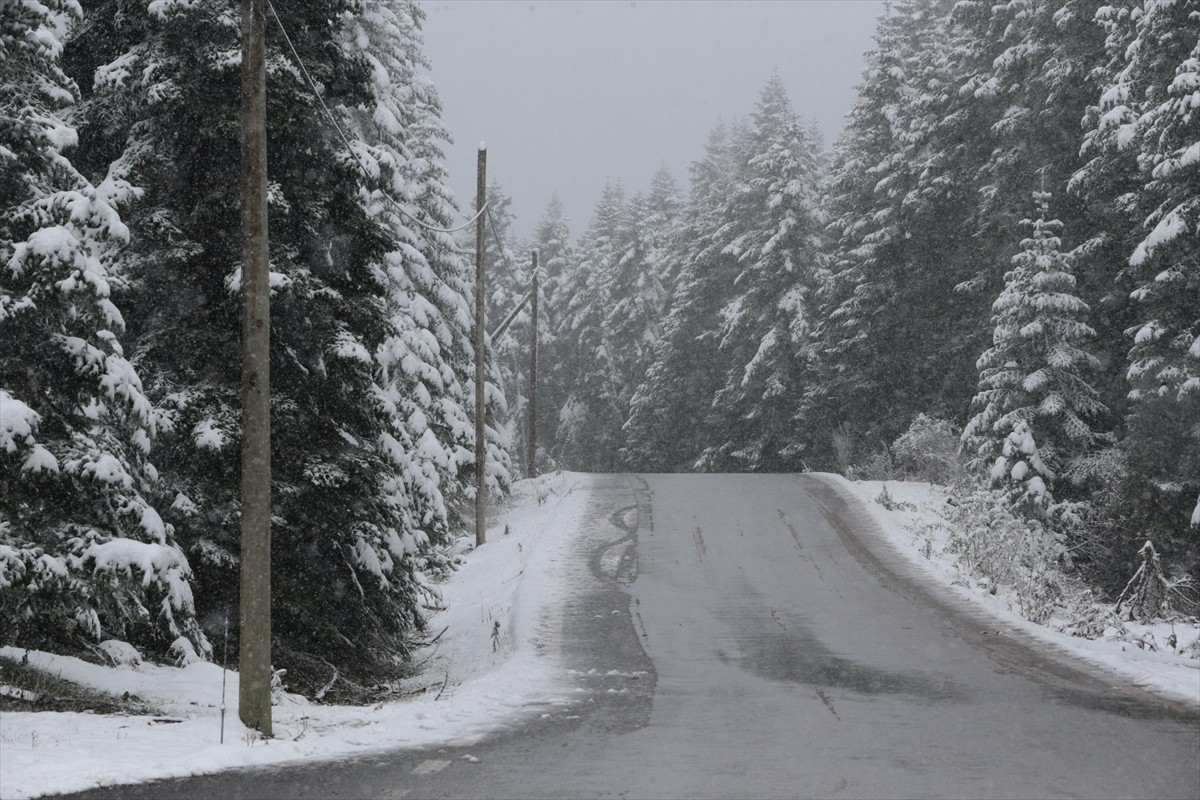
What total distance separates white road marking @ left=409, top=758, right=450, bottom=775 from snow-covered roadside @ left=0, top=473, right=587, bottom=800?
677mm

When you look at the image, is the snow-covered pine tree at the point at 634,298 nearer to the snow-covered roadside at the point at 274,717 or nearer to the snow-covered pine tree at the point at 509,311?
the snow-covered pine tree at the point at 509,311

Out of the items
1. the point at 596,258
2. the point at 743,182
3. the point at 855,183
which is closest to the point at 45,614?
the point at 855,183

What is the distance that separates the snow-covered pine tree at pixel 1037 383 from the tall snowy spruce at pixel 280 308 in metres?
13.2

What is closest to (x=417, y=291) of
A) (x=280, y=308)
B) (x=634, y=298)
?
(x=280, y=308)

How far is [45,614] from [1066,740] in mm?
8313

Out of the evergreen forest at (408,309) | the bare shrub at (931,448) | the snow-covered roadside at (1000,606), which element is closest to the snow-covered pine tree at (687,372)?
the evergreen forest at (408,309)

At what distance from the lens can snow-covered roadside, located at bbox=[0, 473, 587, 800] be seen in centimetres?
742

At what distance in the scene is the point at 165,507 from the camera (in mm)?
12469

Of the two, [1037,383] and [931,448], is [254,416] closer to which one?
[1037,383]

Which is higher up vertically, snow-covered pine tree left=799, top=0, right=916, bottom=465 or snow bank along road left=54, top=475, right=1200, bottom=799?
snow-covered pine tree left=799, top=0, right=916, bottom=465

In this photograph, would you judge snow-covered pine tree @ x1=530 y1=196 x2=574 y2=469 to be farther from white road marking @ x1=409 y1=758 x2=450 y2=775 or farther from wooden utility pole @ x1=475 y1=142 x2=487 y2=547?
white road marking @ x1=409 y1=758 x2=450 y2=775

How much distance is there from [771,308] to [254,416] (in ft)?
133

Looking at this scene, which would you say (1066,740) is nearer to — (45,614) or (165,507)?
(45,614)

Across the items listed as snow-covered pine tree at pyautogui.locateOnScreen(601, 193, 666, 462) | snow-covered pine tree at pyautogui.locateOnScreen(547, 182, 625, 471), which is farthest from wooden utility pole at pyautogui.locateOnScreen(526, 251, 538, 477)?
snow-covered pine tree at pyautogui.locateOnScreen(547, 182, 625, 471)
